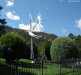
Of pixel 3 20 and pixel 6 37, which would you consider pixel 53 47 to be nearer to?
pixel 6 37

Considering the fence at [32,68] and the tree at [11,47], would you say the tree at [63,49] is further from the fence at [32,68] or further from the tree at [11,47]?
the tree at [11,47]

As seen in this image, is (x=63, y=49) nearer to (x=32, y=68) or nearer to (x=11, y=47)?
(x=11, y=47)

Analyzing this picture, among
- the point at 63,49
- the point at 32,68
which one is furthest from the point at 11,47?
the point at 63,49

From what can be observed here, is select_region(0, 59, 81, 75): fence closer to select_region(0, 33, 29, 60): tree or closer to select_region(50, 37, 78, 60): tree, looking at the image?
select_region(50, 37, 78, 60): tree

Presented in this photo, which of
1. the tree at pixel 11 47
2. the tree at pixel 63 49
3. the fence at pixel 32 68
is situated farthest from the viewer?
the tree at pixel 63 49

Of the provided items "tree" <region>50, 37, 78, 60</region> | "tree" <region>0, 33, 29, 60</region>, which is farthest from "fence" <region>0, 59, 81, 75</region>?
"tree" <region>0, 33, 29, 60</region>

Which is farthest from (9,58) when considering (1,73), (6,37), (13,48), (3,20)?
(1,73)

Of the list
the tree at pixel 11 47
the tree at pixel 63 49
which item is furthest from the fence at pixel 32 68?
the tree at pixel 11 47

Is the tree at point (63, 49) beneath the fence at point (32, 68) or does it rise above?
above

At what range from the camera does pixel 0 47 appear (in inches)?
678

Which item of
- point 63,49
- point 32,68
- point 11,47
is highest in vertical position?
point 11,47

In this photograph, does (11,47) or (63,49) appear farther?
(63,49)

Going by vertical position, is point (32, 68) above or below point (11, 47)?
below

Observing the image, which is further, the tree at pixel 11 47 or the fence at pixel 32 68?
the tree at pixel 11 47
